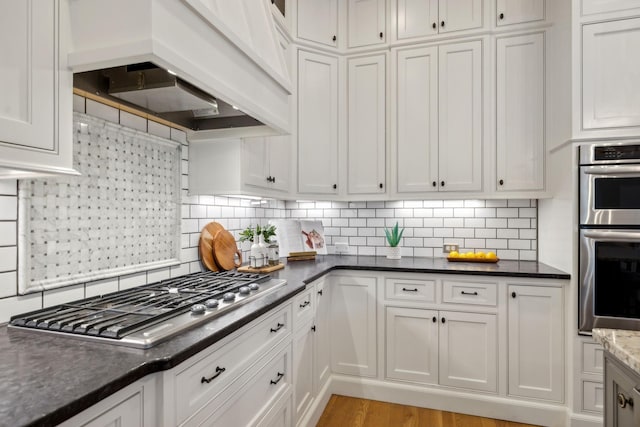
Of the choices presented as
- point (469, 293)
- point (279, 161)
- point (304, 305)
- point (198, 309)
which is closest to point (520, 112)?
point (469, 293)

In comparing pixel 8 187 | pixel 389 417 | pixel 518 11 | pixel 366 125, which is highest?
pixel 518 11

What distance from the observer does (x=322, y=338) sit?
252 cm

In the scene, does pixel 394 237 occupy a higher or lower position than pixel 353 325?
higher

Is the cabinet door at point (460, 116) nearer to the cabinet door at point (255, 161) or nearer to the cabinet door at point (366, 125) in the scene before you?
the cabinet door at point (366, 125)

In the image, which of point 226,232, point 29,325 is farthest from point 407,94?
point 29,325

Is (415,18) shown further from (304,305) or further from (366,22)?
(304,305)

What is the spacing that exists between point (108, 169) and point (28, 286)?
1.89 feet

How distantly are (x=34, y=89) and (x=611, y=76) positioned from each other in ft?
9.16

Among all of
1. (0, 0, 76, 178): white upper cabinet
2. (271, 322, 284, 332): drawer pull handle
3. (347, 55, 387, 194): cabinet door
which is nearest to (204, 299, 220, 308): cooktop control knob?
(271, 322, 284, 332): drawer pull handle

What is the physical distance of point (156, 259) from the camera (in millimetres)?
1911

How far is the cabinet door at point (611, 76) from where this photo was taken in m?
2.13

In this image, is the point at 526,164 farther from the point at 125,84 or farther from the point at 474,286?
the point at 125,84

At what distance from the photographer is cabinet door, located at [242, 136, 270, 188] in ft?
7.11

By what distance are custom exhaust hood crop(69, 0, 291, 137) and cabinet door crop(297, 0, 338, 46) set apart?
1.07m
